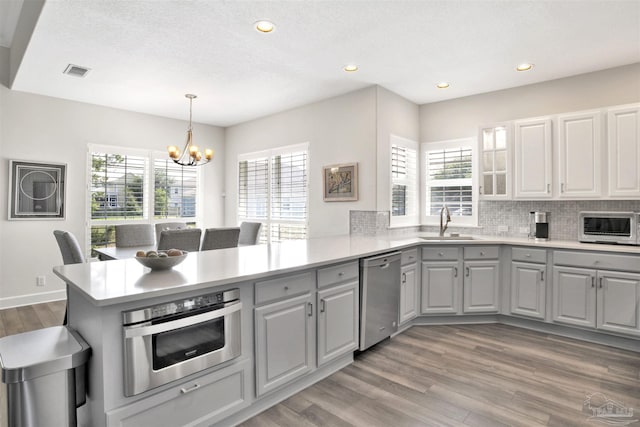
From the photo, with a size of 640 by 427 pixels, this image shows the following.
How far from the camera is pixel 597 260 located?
321 centimetres

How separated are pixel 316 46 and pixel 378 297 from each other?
2330mm

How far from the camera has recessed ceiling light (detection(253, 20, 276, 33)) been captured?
2.80 metres

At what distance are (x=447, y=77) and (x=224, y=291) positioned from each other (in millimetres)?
3439

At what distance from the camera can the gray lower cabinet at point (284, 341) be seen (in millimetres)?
2098

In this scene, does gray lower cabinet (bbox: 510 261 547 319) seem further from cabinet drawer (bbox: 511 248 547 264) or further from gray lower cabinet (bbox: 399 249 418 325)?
gray lower cabinet (bbox: 399 249 418 325)

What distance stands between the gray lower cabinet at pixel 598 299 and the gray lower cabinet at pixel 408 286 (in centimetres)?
132

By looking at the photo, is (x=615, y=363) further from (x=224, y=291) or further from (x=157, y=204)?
(x=157, y=204)

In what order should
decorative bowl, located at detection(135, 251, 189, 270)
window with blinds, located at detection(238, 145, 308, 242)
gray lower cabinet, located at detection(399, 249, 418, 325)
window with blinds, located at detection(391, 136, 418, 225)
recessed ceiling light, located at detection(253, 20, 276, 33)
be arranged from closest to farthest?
decorative bowl, located at detection(135, 251, 189, 270), recessed ceiling light, located at detection(253, 20, 276, 33), gray lower cabinet, located at detection(399, 249, 418, 325), window with blinds, located at detection(391, 136, 418, 225), window with blinds, located at detection(238, 145, 308, 242)

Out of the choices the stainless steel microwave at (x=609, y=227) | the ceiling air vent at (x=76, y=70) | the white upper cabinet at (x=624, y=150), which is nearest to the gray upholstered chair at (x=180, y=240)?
the ceiling air vent at (x=76, y=70)

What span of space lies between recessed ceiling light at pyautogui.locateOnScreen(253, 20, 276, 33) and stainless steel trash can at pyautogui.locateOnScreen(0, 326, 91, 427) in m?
2.50

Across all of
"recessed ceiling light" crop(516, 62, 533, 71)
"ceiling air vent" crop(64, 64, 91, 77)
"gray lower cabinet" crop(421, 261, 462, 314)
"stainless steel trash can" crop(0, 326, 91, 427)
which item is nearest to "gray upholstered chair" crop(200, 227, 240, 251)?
"stainless steel trash can" crop(0, 326, 91, 427)

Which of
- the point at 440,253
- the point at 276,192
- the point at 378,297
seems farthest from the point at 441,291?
the point at 276,192

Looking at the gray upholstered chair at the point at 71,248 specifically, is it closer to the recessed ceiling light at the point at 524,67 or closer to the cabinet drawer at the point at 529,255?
the cabinet drawer at the point at 529,255

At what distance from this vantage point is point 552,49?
3.22m
